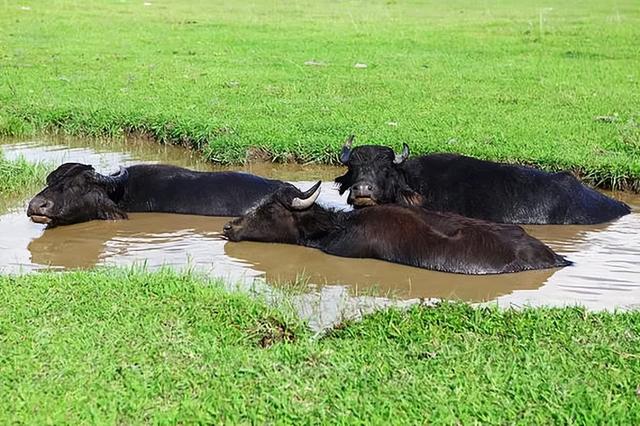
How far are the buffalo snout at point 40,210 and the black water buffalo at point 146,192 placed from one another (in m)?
0.06

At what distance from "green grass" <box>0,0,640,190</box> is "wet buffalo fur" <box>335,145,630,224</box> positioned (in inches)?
41.8

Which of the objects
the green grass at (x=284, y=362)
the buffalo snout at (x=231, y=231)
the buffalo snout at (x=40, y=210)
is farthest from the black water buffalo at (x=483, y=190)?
the green grass at (x=284, y=362)

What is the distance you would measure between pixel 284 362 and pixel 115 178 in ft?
13.4

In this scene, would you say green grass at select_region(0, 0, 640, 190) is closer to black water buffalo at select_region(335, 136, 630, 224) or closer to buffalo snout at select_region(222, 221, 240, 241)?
black water buffalo at select_region(335, 136, 630, 224)

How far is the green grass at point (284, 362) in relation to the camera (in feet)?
12.3

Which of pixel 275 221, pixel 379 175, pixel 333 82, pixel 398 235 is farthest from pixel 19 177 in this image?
pixel 333 82

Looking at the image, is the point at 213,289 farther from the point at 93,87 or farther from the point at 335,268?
the point at 93,87

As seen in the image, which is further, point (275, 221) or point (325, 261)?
point (275, 221)

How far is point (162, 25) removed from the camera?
21.6m

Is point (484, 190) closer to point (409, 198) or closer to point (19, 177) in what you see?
point (409, 198)

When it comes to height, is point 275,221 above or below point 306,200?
below

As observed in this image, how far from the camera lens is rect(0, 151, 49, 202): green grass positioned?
27.4 feet

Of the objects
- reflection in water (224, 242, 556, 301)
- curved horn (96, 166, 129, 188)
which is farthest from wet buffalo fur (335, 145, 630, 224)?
curved horn (96, 166, 129, 188)

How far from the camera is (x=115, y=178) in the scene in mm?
7891
